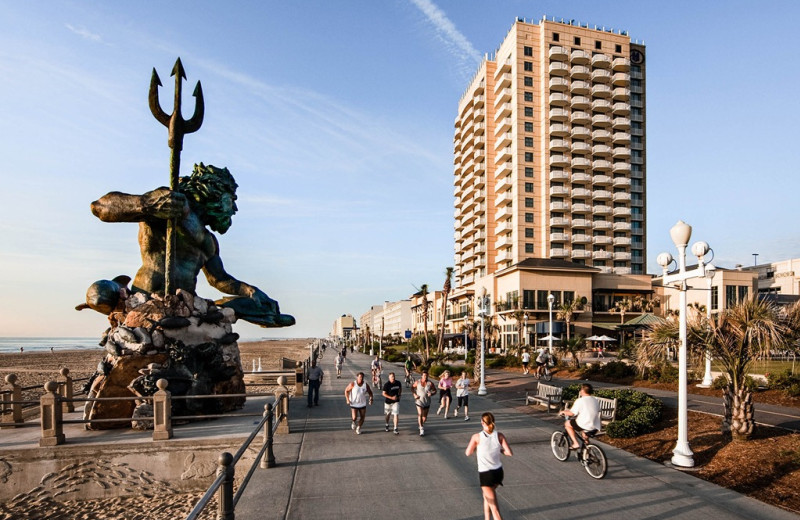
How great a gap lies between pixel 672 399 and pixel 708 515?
11.3 m

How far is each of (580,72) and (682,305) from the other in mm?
72208

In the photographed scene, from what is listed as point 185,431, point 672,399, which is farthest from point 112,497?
point 672,399

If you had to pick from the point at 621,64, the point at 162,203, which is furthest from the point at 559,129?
the point at 162,203

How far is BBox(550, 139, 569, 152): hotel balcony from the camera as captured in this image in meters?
70.9

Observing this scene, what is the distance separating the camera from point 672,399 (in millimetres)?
17109

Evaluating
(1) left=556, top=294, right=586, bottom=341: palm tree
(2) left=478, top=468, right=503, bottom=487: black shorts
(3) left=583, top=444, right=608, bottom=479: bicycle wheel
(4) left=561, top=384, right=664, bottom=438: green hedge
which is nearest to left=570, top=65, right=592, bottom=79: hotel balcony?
(1) left=556, top=294, right=586, bottom=341: palm tree

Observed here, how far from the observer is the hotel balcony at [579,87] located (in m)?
72.4

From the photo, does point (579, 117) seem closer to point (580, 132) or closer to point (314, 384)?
point (580, 132)

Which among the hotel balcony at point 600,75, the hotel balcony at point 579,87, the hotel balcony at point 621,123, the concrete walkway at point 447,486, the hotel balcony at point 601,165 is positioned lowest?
the concrete walkway at point 447,486

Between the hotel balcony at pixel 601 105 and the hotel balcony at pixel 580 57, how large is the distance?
606 centimetres

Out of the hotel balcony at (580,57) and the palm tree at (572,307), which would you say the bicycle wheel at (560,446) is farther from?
the hotel balcony at (580,57)

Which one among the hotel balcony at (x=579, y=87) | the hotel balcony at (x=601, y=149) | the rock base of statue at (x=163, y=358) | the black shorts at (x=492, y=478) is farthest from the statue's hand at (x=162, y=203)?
the hotel balcony at (x=579, y=87)

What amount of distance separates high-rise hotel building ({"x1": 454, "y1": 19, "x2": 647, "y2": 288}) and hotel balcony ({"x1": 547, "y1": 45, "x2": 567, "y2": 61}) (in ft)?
0.48

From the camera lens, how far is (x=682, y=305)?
9.82 metres
